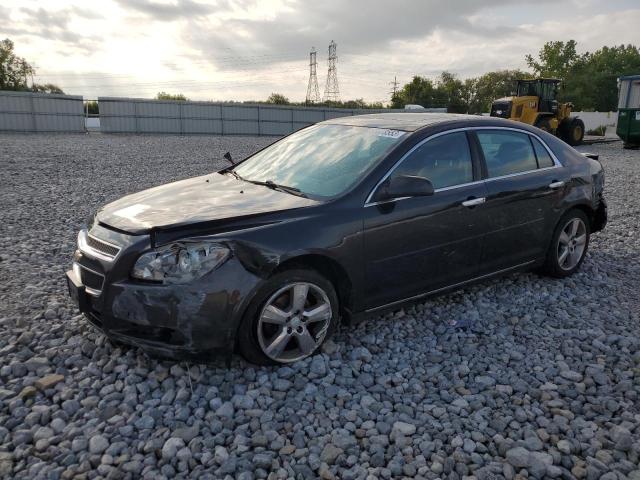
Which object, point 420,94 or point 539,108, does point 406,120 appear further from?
point 420,94

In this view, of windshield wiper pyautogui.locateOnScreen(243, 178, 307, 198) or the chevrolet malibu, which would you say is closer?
the chevrolet malibu

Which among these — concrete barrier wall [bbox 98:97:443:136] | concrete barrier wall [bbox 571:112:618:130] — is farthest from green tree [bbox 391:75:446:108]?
concrete barrier wall [bbox 98:97:443:136]

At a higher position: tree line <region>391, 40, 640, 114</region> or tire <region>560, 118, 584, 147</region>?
tree line <region>391, 40, 640, 114</region>

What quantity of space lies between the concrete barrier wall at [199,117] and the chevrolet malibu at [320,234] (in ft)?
87.6

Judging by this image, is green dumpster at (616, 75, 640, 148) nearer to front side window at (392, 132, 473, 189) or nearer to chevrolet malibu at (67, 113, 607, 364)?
chevrolet malibu at (67, 113, 607, 364)

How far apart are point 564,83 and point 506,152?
221 feet

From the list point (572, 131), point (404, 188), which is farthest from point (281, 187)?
point (572, 131)

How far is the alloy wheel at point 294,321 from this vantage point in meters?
3.40

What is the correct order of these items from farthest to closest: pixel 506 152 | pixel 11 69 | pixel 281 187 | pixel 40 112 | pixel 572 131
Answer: pixel 11 69 → pixel 40 112 → pixel 572 131 → pixel 506 152 → pixel 281 187

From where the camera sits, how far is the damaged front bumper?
3.10 meters

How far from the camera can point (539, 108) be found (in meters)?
22.3

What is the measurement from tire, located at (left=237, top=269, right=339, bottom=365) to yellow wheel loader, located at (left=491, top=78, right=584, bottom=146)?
19669 millimetres

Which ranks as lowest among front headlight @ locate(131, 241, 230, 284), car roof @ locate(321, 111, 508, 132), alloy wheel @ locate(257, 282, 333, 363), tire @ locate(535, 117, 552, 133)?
alloy wheel @ locate(257, 282, 333, 363)

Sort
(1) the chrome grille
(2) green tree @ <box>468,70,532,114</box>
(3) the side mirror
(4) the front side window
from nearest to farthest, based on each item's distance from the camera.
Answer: (1) the chrome grille < (3) the side mirror < (4) the front side window < (2) green tree @ <box>468,70,532,114</box>
